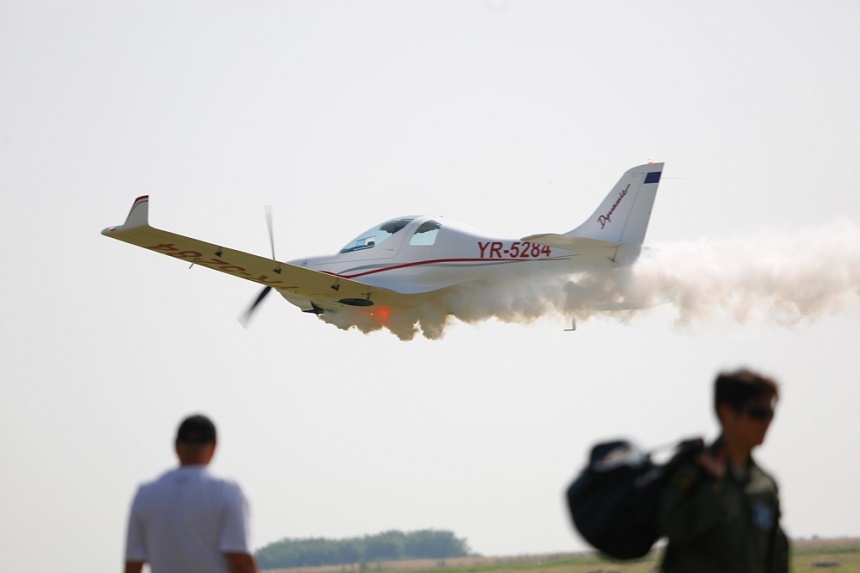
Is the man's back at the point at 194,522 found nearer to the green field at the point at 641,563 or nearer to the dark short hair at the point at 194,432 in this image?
the dark short hair at the point at 194,432

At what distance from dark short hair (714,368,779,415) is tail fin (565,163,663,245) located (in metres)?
19.0

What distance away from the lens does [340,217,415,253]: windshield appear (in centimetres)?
2498

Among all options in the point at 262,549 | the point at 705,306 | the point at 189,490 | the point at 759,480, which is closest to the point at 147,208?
→ the point at 705,306

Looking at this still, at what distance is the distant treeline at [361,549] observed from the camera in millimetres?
42094

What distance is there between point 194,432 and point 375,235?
20.2 m

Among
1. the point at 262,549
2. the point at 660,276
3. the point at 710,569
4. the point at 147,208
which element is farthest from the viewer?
the point at 262,549

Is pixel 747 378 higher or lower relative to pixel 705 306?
lower

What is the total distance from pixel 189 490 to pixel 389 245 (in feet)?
64.8

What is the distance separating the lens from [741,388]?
3977mm

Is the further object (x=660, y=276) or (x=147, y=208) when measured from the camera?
(x=660, y=276)

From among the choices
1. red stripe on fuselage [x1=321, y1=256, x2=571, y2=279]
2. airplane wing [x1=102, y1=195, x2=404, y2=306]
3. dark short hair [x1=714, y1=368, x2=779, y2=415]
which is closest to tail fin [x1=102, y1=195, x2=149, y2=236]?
airplane wing [x1=102, y1=195, x2=404, y2=306]

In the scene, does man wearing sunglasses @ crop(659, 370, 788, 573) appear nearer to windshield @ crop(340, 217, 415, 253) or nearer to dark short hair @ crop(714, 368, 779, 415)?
dark short hair @ crop(714, 368, 779, 415)

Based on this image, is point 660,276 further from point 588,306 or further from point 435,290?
point 435,290

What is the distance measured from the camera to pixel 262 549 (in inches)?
1902
